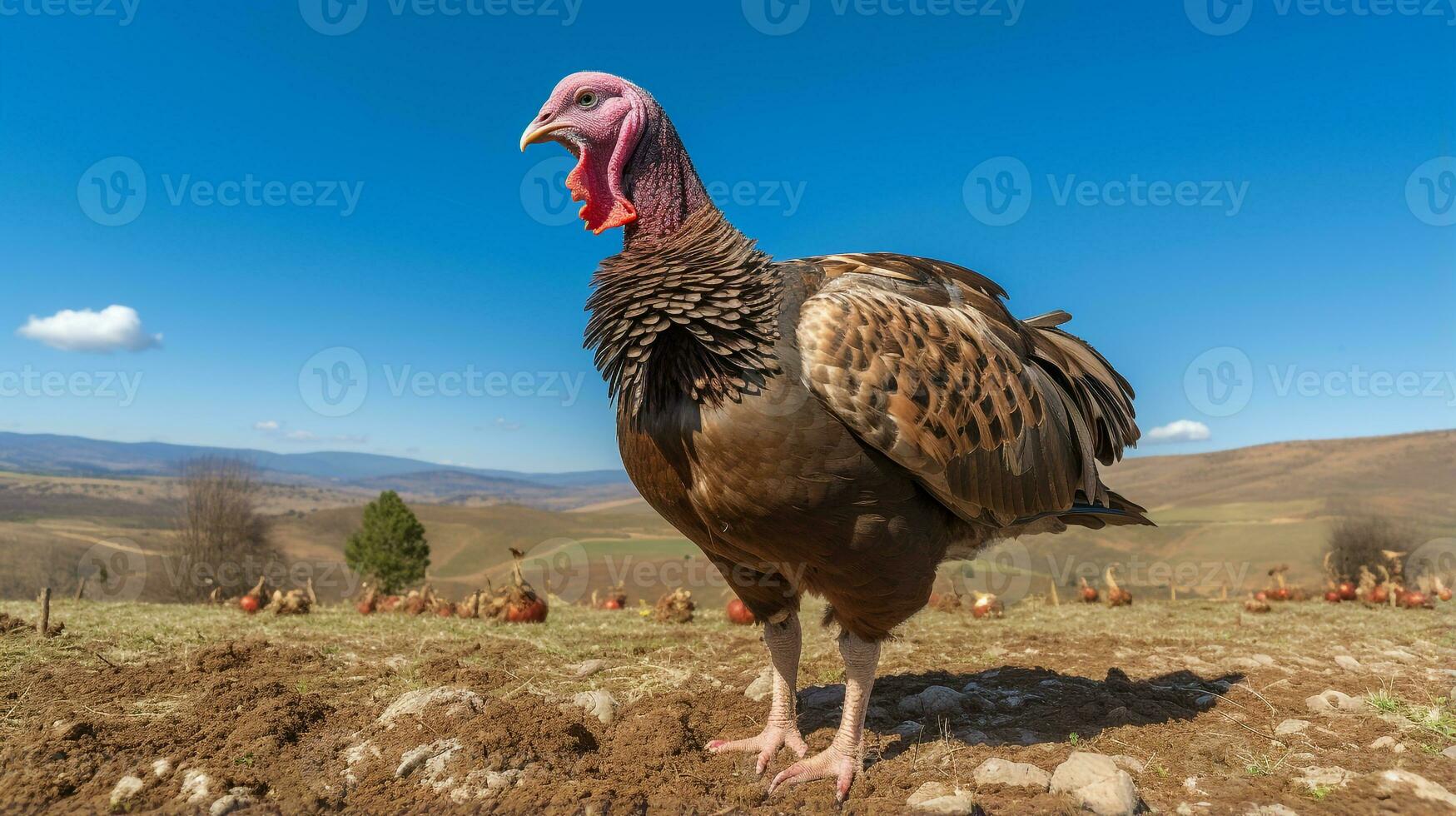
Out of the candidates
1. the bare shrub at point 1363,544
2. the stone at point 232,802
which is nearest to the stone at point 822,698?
the stone at point 232,802

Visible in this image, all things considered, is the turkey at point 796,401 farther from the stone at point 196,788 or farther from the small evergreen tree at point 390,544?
the small evergreen tree at point 390,544


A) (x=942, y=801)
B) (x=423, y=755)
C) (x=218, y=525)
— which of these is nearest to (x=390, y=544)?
(x=218, y=525)

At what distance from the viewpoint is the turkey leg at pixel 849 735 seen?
4344mm

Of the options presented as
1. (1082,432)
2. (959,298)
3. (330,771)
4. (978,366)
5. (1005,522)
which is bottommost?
(330,771)

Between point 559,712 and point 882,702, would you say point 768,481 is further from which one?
point 882,702

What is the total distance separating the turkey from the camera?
359 centimetres

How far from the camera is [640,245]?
388 cm

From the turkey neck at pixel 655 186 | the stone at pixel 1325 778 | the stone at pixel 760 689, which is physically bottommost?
the stone at pixel 760 689

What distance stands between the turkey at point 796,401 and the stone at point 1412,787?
2198 millimetres

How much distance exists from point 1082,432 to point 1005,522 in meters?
1.08

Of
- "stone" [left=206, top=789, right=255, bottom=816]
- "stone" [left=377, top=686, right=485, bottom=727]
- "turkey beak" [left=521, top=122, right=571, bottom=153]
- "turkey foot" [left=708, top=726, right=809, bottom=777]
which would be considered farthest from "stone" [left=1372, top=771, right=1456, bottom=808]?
"stone" [left=206, top=789, right=255, bottom=816]

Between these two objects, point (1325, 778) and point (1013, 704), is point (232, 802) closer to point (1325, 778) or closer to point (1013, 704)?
point (1013, 704)

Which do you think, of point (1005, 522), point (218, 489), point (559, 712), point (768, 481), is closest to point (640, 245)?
point (768, 481)

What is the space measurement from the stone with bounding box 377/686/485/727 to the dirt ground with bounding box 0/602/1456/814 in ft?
0.07
